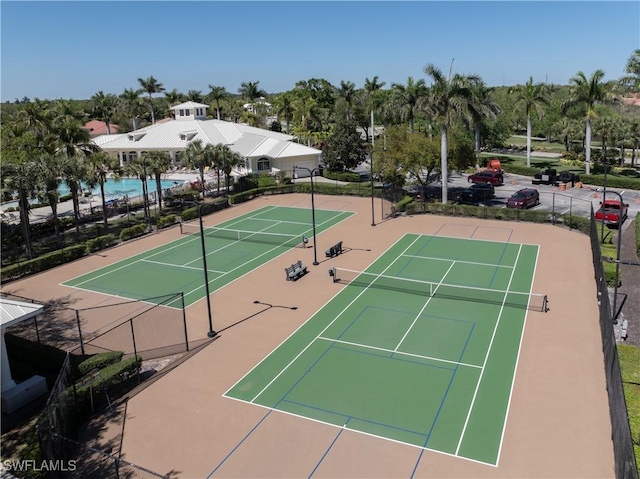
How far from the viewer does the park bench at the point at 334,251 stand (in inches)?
1242

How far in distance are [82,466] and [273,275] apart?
51.8 feet

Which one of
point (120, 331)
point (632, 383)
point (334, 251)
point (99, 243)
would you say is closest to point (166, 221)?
point (99, 243)

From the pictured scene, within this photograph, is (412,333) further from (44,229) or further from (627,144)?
(627,144)

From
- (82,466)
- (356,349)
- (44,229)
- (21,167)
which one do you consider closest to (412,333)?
(356,349)

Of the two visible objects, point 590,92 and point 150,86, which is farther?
point 150,86

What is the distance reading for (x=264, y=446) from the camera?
15.0 meters

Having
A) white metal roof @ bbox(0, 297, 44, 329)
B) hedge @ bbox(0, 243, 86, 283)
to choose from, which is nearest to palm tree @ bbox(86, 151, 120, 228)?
hedge @ bbox(0, 243, 86, 283)

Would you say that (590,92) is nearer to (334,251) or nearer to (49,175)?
(334,251)

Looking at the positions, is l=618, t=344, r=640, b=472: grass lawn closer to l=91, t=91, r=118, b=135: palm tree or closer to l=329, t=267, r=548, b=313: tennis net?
l=329, t=267, r=548, b=313: tennis net

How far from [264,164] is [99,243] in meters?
27.9

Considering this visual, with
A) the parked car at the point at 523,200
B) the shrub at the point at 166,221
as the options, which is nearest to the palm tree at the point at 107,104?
the shrub at the point at 166,221

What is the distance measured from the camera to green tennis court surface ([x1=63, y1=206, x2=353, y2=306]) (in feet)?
93.0

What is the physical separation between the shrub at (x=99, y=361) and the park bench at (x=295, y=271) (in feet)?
34.8

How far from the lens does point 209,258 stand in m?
32.8
